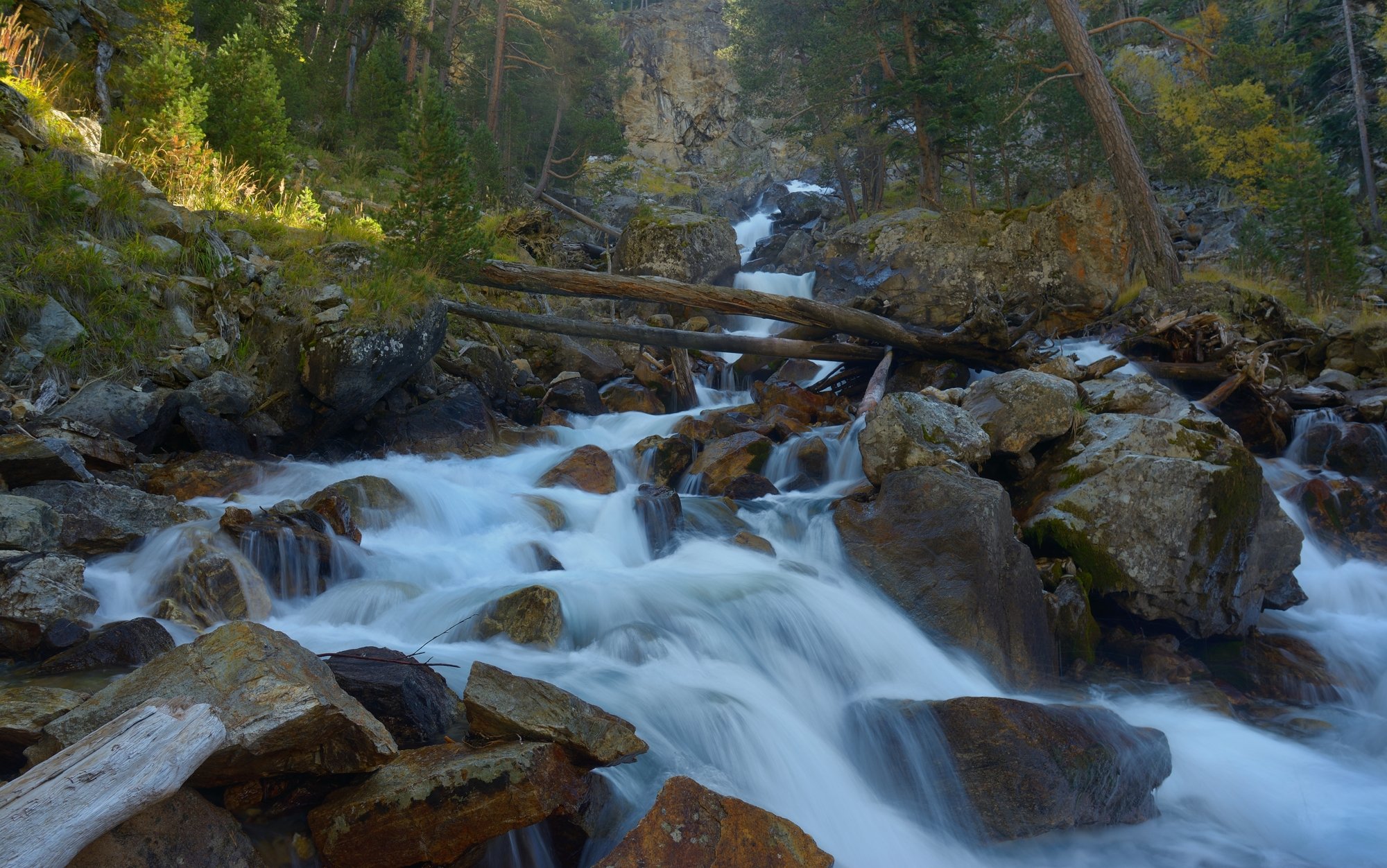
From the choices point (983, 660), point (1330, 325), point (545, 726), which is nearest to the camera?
point (545, 726)

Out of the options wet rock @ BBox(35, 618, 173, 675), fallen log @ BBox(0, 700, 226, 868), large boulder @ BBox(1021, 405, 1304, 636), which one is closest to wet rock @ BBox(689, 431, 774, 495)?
large boulder @ BBox(1021, 405, 1304, 636)

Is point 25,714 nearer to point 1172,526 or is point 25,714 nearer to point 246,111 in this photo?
→ point 1172,526

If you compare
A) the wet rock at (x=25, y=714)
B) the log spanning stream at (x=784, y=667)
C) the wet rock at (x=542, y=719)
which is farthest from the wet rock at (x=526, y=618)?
the wet rock at (x=25, y=714)

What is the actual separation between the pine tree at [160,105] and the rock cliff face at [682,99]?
44.4m

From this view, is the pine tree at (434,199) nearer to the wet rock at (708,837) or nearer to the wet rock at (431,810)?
the wet rock at (431,810)

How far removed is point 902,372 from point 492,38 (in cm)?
1978

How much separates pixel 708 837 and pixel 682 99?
2273 inches

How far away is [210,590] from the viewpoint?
495 cm

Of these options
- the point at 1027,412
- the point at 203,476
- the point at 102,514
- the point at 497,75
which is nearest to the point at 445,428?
the point at 203,476

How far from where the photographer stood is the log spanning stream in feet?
14.5

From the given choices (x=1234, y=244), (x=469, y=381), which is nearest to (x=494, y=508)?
(x=469, y=381)

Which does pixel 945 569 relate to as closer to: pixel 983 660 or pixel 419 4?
pixel 983 660

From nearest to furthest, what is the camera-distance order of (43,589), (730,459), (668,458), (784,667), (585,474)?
(43,589)
(784,667)
(585,474)
(730,459)
(668,458)

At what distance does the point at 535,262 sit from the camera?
52.9ft
